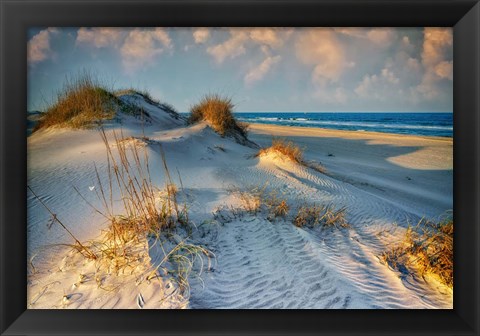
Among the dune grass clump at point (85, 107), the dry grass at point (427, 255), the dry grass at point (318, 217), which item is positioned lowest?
the dry grass at point (427, 255)

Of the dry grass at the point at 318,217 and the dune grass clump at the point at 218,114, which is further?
the dune grass clump at the point at 218,114

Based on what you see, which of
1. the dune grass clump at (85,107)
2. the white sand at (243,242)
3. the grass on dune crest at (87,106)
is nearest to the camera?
the white sand at (243,242)

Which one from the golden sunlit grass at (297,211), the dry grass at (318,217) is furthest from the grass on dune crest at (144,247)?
the dry grass at (318,217)

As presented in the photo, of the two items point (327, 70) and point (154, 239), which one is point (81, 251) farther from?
point (327, 70)

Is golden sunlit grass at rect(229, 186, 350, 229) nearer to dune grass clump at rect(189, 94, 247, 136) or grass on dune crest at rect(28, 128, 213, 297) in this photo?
grass on dune crest at rect(28, 128, 213, 297)

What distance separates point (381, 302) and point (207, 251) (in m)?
1.17

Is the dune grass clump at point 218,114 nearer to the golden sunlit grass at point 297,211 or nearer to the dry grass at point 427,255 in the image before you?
the golden sunlit grass at point 297,211

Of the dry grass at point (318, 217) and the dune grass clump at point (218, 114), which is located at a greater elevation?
the dune grass clump at point (218, 114)
